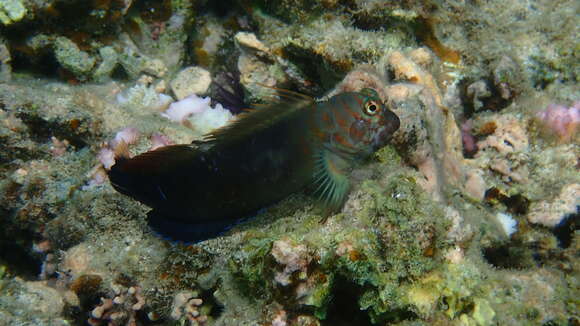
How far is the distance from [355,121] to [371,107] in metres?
0.17

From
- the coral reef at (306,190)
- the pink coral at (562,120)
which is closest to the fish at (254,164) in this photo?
the coral reef at (306,190)

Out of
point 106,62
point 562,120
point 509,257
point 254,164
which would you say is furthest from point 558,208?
point 106,62

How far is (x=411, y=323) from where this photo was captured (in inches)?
98.7

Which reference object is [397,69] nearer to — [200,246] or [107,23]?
[200,246]

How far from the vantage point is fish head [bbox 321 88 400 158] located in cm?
302

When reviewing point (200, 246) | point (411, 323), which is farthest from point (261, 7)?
point (411, 323)

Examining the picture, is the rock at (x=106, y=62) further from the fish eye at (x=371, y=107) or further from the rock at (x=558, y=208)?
the rock at (x=558, y=208)

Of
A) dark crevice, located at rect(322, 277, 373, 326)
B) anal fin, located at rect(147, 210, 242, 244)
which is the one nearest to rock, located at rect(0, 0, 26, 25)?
anal fin, located at rect(147, 210, 242, 244)

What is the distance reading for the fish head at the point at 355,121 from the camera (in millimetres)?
3018

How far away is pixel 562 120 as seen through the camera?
4.66 metres

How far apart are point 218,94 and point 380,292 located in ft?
13.9

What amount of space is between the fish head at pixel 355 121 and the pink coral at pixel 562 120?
9.65 feet

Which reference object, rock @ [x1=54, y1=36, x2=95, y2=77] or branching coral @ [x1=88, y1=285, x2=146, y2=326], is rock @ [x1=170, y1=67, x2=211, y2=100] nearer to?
rock @ [x1=54, y1=36, x2=95, y2=77]

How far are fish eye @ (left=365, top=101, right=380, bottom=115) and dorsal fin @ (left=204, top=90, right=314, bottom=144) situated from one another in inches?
17.9
